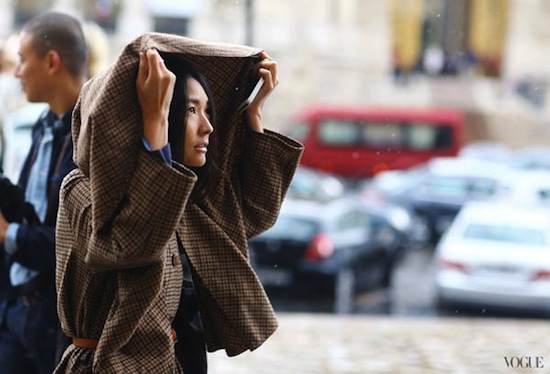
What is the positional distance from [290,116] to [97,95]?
46399mm

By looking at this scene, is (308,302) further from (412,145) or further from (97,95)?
(412,145)

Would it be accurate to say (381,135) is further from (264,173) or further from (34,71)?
(264,173)

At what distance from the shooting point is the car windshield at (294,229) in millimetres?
16047

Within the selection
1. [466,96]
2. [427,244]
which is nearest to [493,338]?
[427,244]

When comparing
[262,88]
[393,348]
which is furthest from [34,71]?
[393,348]

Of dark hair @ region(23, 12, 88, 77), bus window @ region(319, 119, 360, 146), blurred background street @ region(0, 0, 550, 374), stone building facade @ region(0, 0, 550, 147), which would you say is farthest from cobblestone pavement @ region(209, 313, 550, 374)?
stone building facade @ region(0, 0, 550, 147)

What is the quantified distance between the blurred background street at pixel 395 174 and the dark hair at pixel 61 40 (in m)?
0.69

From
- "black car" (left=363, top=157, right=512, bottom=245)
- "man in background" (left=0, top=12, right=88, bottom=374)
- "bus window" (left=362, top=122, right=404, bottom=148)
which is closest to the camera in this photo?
"man in background" (left=0, top=12, right=88, bottom=374)

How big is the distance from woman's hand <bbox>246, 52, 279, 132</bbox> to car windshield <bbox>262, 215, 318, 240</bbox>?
12.4 meters

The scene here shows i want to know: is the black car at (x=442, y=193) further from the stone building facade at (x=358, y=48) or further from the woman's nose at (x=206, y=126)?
the woman's nose at (x=206, y=126)

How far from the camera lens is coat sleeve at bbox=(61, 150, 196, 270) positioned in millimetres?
2961

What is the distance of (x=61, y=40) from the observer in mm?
4270

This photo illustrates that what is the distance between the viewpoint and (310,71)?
51.1 metres

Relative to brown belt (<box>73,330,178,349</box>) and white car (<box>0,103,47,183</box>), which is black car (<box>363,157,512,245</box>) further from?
brown belt (<box>73,330,178,349</box>)
